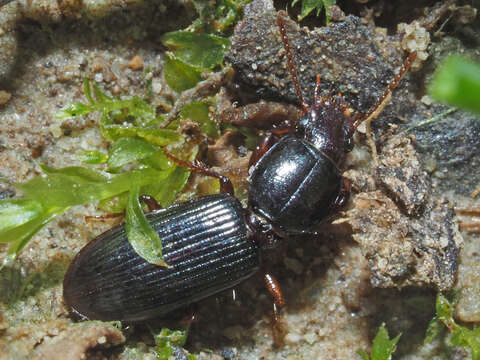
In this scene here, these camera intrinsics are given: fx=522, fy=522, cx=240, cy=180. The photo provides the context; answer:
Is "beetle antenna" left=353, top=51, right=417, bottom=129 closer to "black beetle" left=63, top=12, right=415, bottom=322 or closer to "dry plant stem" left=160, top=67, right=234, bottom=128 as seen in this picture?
"black beetle" left=63, top=12, right=415, bottom=322

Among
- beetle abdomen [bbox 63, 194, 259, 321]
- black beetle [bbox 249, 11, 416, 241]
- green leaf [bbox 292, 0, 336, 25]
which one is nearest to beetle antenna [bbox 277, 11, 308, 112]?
black beetle [bbox 249, 11, 416, 241]

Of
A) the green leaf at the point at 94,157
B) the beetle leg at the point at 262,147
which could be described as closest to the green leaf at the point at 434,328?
the beetle leg at the point at 262,147

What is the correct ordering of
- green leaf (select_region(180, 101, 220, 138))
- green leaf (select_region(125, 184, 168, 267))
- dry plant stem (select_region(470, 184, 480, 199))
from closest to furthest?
green leaf (select_region(125, 184, 168, 267)) < green leaf (select_region(180, 101, 220, 138)) < dry plant stem (select_region(470, 184, 480, 199))

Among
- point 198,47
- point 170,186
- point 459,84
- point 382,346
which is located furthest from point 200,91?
point 459,84

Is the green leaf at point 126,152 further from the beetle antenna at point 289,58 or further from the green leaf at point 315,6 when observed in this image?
the green leaf at point 315,6

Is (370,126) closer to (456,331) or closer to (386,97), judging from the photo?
(386,97)

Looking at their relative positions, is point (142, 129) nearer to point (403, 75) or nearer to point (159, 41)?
point (159, 41)

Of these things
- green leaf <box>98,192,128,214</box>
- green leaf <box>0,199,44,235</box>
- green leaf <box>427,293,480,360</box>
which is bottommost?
green leaf <box>427,293,480,360</box>

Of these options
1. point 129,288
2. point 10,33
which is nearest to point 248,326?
point 129,288

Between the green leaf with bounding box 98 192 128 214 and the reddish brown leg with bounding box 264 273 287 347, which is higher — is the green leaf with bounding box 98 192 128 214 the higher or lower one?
the higher one
